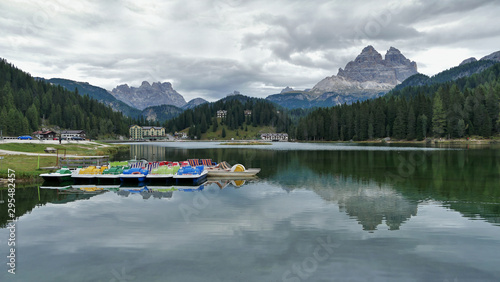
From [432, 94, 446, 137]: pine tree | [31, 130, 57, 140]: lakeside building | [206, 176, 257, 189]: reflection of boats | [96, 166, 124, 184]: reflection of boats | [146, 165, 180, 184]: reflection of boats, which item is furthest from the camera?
[31, 130, 57, 140]: lakeside building

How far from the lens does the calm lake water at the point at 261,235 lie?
15.1 m

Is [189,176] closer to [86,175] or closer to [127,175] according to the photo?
[127,175]

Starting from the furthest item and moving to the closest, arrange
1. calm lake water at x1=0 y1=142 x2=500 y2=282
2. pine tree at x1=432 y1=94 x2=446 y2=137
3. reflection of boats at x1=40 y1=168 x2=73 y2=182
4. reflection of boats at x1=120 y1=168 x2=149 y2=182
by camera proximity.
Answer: pine tree at x1=432 y1=94 x2=446 y2=137 → reflection of boats at x1=120 y1=168 x2=149 y2=182 → reflection of boats at x1=40 y1=168 x2=73 y2=182 → calm lake water at x1=0 y1=142 x2=500 y2=282

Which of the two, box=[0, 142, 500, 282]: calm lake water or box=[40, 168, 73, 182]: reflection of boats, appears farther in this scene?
box=[40, 168, 73, 182]: reflection of boats

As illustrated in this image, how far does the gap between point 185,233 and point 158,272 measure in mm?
6040

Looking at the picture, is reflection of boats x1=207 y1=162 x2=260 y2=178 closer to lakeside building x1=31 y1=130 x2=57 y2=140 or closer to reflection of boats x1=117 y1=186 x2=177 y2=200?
reflection of boats x1=117 y1=186 x2=177 y2=200

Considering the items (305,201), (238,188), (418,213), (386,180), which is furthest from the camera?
(386,180)

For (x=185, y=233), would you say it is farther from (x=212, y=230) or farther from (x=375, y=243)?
(x=375, y=243)

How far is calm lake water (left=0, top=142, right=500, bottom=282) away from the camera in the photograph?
15.1 m

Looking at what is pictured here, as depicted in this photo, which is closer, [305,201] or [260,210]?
[260,210]

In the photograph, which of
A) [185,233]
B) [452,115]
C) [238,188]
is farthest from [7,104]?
[452,115]

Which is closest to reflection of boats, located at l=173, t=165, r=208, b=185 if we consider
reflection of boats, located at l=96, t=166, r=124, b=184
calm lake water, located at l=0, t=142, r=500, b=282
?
calm lake water, located at l=0, t=142, r=500, b=282

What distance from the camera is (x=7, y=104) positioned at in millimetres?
188750

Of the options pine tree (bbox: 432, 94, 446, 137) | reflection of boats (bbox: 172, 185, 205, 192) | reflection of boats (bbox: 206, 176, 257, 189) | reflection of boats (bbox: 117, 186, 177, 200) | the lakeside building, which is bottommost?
reflection of boats (bbox: 117, 186, 177, 200)
